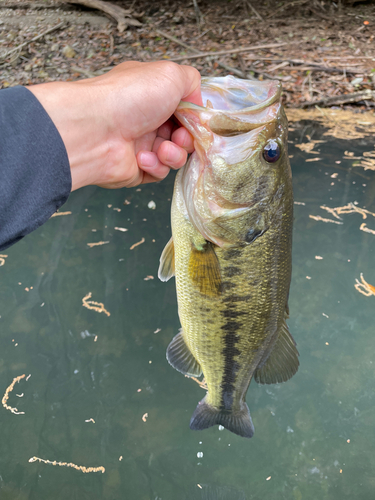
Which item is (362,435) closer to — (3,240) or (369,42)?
(3,240)

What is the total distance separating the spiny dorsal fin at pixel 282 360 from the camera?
5.91 feet

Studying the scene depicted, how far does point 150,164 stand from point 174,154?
6.0 inches

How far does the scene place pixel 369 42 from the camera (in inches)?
321

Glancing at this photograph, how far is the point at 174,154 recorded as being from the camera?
Result: 1.61 m

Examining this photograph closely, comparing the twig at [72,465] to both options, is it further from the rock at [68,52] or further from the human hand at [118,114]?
the rock at [68,52]

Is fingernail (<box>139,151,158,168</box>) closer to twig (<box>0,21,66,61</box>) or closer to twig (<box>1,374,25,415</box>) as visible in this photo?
twig (<box>1,374,25,415</box>)

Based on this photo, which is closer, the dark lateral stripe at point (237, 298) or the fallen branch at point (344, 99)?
the dark lateral stripe at point (237, 298)

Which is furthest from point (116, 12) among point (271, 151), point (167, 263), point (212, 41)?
point (271, 151)

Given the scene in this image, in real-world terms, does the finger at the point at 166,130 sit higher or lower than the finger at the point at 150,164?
higher

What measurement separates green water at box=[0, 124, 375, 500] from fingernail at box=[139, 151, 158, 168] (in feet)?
4.15

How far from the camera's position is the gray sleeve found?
107 cm

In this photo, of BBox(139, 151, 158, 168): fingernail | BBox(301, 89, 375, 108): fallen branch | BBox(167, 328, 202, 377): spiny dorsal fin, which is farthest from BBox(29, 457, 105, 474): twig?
BBox(301, 89, 375, 108): fallen branch

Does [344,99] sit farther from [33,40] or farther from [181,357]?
[33,40]

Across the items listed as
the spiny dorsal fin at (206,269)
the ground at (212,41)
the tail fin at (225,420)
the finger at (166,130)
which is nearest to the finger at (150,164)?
the finger at (166,130)
